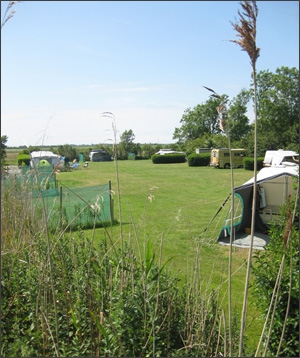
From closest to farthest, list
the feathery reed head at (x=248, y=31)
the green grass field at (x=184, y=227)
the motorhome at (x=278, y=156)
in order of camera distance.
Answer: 1. the feathery reed head at (x=248, y=31)
2. the green grass field at (x=184, y=227)
3. the motorhome at (x=278, y=156)

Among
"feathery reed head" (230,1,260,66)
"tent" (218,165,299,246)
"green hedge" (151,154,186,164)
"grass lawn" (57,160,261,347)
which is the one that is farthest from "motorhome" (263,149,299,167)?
"green hedge" (151,154,186,164)

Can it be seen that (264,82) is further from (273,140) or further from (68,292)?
(68,292)

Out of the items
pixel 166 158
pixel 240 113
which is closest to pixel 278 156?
pixel 240 113

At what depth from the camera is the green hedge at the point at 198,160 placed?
23156mm

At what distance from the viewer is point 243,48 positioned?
1.21 m

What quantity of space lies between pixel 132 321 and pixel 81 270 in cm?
55

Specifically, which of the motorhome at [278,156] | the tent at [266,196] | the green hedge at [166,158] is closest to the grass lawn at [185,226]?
the tent at [266,196]

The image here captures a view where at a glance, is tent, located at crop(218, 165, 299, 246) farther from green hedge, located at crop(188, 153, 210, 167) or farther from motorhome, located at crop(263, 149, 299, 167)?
green hedge, located at crop(188, 153, 210, 167)

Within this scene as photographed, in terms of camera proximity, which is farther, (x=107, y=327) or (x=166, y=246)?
(x=166, y=246)

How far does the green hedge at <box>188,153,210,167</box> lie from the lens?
912 inches

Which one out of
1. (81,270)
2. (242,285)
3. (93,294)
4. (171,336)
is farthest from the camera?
(242,285)

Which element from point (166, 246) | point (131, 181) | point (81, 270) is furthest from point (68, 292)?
point (131, 181)

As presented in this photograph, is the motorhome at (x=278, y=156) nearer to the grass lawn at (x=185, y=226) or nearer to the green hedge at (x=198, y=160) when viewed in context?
the grass lawn at (x=185, y=226)

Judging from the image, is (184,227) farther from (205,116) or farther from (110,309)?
(110,309)
